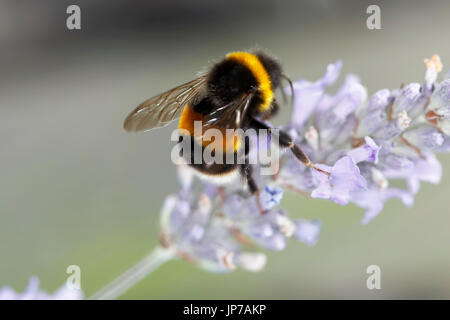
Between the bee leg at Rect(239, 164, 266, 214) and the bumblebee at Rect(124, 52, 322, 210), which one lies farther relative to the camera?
the bee leg at Rect(239, 164, 266, 214)

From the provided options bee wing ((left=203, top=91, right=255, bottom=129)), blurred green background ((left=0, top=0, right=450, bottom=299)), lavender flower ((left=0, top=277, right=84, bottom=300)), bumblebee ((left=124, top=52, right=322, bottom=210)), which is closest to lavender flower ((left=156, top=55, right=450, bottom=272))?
bumblebee ((left=124, top=52, right=322, bottom=210))

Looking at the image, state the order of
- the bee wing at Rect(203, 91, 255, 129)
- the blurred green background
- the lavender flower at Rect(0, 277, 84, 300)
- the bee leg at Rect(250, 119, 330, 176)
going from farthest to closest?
the blurred green background → the lavender flower at Rect(0, 277, 84, 300) → the bee leg at Rect(250, 119, 330, 176) → the bee wing at Rect(203, 91, 255, 129)

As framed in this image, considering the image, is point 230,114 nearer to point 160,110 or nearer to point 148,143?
point 160,110

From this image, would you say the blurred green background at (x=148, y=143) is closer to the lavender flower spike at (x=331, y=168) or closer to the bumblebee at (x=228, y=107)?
the lavender flower spike at (x=331, y=168)

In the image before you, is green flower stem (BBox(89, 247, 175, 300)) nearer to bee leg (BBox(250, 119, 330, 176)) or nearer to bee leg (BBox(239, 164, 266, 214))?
bee leg (BBox(239, 164, 266, 214))

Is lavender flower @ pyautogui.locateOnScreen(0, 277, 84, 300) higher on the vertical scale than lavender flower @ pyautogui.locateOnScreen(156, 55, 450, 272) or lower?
lower

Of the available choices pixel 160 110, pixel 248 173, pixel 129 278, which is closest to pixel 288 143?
pixel 248 173
